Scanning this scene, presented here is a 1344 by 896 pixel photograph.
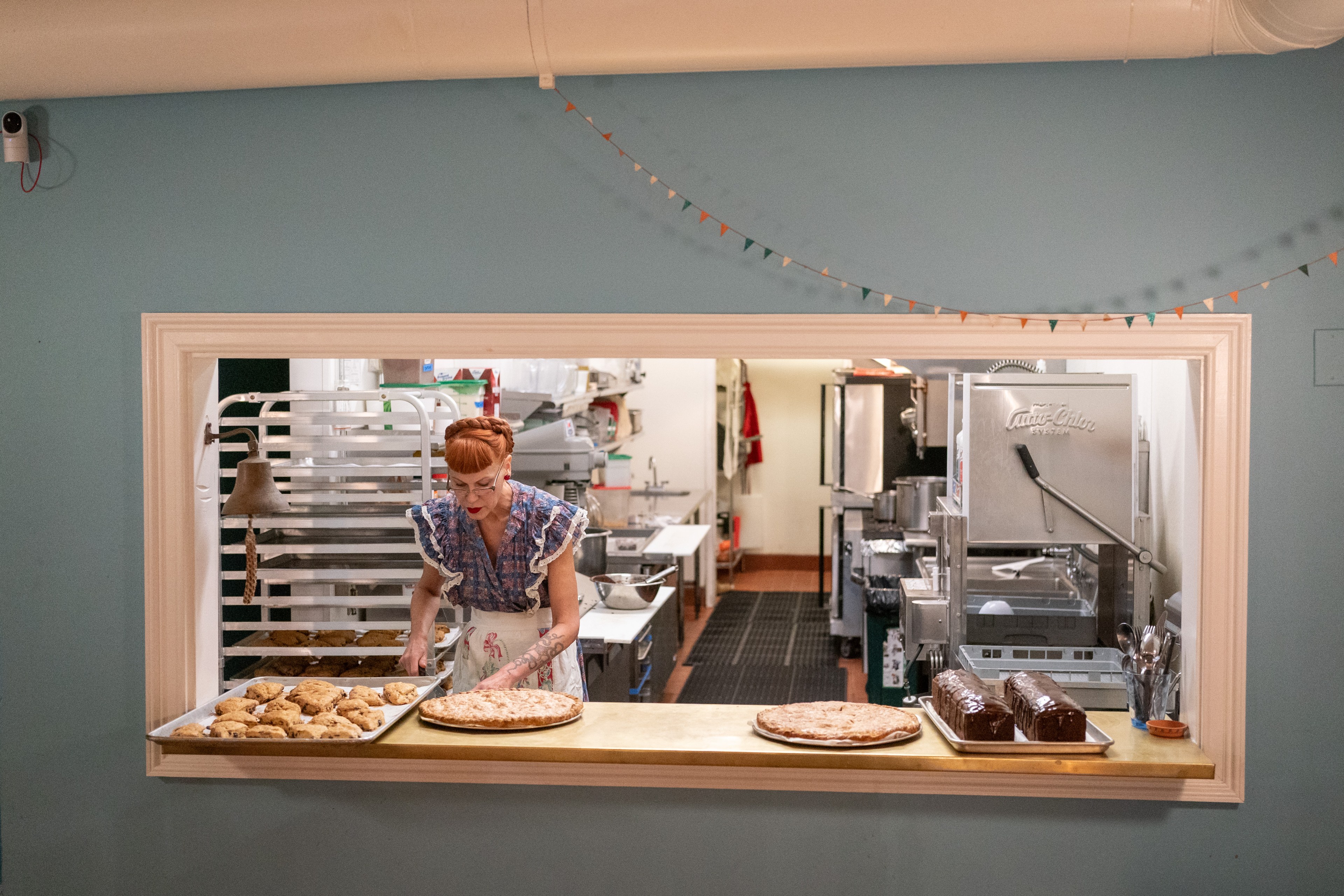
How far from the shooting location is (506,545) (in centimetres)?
327

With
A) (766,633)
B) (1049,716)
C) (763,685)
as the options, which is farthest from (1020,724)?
(766,633)

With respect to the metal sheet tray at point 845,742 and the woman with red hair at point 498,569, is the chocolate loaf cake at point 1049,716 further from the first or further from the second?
the woman with red hair at point 498,569

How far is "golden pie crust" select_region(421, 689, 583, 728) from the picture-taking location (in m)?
2.91

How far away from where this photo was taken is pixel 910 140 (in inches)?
113

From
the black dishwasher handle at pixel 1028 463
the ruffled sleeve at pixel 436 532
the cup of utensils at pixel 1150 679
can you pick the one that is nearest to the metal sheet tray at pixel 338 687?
the ruffled sleeve at pixel 436 532

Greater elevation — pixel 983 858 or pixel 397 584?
pixel 397 584

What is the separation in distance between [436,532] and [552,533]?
1.18ft

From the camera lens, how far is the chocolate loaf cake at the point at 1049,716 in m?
2.78

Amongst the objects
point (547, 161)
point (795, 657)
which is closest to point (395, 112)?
point (547, 161)

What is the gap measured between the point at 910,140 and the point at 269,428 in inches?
133

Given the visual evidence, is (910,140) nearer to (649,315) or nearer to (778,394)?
(649,315)

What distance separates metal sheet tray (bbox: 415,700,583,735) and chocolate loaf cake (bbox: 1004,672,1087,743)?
1214 mm

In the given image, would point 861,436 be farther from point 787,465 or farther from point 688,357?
point 688,357

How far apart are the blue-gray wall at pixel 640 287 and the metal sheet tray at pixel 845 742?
0.81 ft
